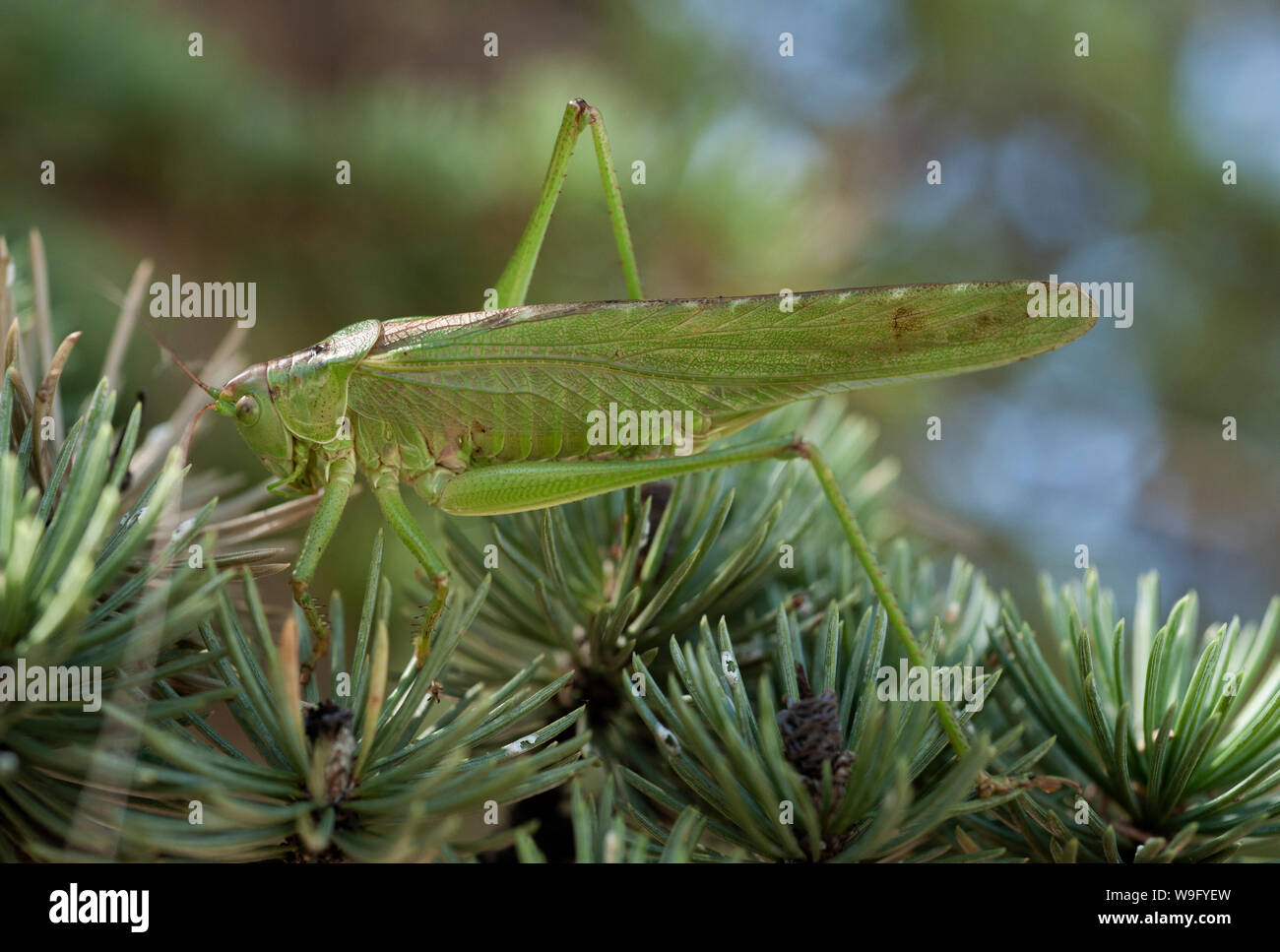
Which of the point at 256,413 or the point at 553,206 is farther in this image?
the point at 553,206

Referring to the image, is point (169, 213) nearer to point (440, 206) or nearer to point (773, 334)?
point (440, 206)

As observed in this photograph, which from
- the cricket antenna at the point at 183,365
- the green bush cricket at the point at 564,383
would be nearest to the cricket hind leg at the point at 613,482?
the green bush cricket at the point at 564,383

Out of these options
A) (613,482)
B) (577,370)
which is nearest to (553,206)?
(577,370)

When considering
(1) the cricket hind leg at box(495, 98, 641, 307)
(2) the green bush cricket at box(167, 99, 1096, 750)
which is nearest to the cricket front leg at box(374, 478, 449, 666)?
(2) the green bush cricket at box(167, 99, 1096, 750)

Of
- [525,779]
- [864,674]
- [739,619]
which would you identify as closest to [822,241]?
[739,619]

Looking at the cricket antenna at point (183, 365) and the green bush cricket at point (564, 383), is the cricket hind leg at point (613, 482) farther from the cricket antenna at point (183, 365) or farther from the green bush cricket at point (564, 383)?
the cricket antenna at point (183, 365)

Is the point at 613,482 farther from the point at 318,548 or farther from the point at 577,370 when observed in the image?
the point at 318,548
